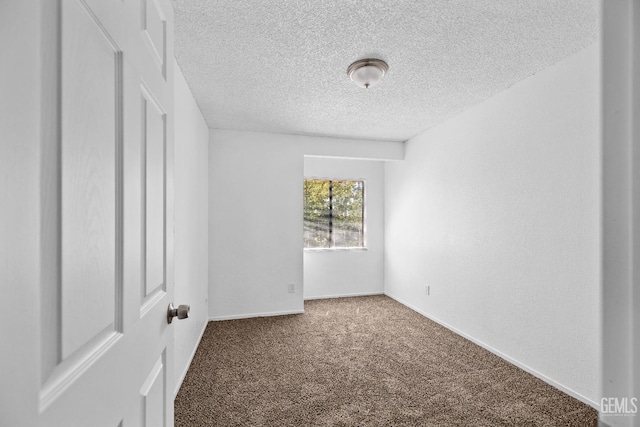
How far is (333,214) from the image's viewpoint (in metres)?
4.85

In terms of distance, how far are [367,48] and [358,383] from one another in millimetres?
2389

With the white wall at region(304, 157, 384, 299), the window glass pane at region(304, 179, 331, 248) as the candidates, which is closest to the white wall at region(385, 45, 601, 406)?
the white wall at region(304, 157, 384, 299)

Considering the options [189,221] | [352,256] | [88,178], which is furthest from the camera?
[352,256]

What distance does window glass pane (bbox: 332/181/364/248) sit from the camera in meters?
4.85

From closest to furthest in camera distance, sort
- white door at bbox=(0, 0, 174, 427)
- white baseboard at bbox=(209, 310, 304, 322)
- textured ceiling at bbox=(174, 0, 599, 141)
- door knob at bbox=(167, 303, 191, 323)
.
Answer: white door at bbox=(0, 0, 174, 427), door knob at bbox=(167, 303, 191, 323), textured ceiling at bbox=(174, 0, 599, 141), white baseboard at bbox=(209, 310, 304, 322)

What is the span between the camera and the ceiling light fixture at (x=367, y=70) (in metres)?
2.09

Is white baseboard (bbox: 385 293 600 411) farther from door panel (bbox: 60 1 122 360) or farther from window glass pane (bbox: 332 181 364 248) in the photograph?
door panel (bbox: 60 1 122 360)

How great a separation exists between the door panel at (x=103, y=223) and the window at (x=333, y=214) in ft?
12.6

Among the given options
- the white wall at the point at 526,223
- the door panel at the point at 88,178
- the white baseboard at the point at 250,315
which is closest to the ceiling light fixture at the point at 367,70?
the white wall at the point at 526,223

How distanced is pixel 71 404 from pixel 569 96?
9.61 feet

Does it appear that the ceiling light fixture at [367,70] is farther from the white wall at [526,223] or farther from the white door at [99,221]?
the white door at [99,221]

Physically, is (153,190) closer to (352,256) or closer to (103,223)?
(103,223)

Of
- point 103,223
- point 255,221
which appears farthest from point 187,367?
point 103,223

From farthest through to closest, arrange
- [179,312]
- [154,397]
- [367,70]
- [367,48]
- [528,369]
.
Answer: [528,369] → [367,70] → [367,48] → [179,312] → [154,397]
